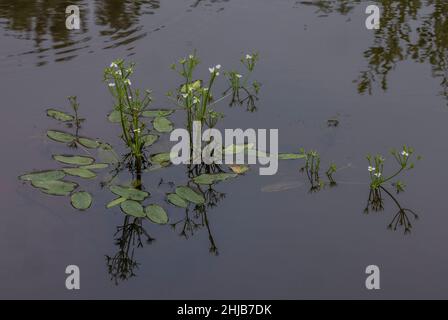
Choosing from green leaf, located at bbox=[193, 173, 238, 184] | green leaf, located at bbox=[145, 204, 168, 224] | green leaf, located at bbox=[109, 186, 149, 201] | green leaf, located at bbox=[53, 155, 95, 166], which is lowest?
green leaf, located at bbox=[145, 204, 168, 224]

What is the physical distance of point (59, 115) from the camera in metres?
3.70

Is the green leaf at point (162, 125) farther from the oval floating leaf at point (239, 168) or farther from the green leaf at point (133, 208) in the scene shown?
the green leaf at point (133, 208)

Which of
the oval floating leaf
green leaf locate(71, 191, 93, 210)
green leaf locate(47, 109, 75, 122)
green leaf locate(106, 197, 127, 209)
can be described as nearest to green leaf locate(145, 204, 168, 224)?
green leaf locate(106, 197, 127, 209)

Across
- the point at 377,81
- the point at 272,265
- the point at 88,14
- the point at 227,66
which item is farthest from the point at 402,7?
the point at 272,265

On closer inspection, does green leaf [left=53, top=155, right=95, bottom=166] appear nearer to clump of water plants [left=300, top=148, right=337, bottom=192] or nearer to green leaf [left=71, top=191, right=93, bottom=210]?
green leaf [left=71, top=191, right=93, bottom=210]

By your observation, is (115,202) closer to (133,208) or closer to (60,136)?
(133,208)

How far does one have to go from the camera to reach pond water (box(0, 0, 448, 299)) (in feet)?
9.03

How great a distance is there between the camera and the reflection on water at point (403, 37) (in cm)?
437

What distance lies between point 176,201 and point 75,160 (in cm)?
58

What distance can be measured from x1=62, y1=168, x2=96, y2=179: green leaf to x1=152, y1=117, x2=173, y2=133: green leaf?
0.49 metres

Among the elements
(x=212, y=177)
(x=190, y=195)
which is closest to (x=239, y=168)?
(x=212, y=177)

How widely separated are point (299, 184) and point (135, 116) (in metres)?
0.88

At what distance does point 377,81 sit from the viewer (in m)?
4.29
